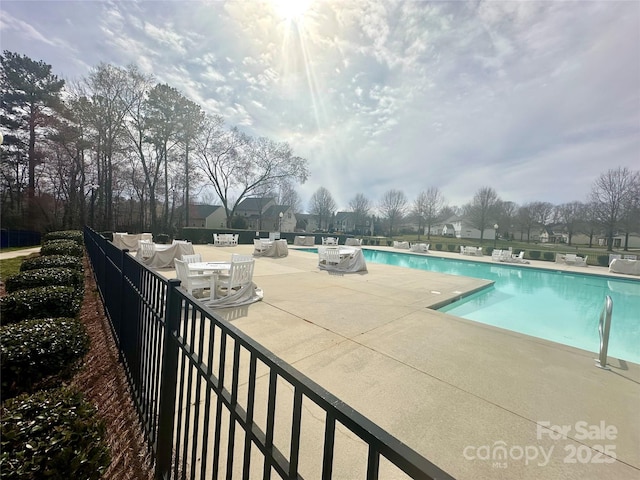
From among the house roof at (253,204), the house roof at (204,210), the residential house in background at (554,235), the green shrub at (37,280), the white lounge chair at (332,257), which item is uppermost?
the house roof at (253,204)

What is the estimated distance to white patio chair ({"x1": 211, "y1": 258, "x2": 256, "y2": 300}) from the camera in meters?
5.33

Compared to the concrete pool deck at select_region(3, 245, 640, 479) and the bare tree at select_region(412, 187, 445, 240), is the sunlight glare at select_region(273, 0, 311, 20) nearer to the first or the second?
the concrete pool deck at select_region(3, 245, 640, 479)

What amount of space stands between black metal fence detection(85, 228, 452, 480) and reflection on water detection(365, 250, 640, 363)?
16.7 ft

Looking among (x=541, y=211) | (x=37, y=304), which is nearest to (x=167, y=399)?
(x=37, y=304)

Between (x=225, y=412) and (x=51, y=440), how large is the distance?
4.27 ft

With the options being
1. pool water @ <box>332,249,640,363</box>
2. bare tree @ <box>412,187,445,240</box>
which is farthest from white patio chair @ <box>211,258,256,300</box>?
bare tree @ <box>412,187,445,240</box>

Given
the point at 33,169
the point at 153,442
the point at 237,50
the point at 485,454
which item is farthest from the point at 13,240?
the point at 485,454

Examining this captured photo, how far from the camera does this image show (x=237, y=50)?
7871mm

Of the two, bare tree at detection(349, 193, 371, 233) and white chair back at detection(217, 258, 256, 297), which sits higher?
bare tree at detection(349, 193, 371, 233)

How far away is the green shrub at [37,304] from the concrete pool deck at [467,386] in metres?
2.10

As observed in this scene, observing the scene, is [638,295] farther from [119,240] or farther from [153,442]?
[119,240]

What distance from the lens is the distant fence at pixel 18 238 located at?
16.5m

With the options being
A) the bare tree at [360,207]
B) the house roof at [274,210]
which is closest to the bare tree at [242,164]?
the house roof at [274,210]

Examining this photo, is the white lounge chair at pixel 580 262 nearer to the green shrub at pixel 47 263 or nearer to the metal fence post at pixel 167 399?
the metal fence post at pixel 167 399
